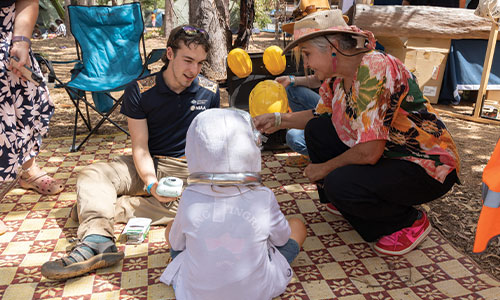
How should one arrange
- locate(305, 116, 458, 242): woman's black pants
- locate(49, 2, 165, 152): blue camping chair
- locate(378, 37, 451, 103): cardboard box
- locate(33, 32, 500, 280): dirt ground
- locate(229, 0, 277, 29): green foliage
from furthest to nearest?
locate(229, 0, 277, 29): green foliage < locate(378, 37, 451, 103): cardboard box < locate(49, 2, 165, 152): blue camping chair < locate(33, 32, 500, 280): dirt ground < locate(305, 116, 458, 242): woman's black pants

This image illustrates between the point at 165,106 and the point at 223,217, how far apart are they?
3.87ft

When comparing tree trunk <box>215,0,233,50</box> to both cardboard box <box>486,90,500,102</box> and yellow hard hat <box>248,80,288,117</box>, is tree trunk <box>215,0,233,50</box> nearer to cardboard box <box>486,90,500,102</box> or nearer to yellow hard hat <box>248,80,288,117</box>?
yellow hard hat <box>248,80,288,117</box>

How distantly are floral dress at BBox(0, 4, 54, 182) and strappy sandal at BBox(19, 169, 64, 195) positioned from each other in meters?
0.22

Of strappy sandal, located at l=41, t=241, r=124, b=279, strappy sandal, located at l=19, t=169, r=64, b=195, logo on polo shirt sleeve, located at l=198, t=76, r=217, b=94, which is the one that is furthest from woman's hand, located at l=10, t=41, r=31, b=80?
strappy sandal, located at l=41, t=241, r=124, b=279

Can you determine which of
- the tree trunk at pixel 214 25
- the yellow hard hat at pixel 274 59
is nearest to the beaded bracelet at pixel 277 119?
the yellow hard hat at pixel 274 59

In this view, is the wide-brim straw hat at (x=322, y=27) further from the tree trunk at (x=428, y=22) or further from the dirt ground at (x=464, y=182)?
the tree trunk at (x=428, y=22)

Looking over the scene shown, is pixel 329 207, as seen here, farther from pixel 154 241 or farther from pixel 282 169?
pixel 154 241

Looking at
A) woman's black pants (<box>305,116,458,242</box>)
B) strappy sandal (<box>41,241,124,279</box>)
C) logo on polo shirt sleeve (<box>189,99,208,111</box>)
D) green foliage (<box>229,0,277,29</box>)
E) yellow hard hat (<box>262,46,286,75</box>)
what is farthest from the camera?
green foliage (<box>229,0,277,29</box>)

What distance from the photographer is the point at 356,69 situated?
2104 mm

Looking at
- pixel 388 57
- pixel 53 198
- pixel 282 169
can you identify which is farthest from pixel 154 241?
pixel 388 57

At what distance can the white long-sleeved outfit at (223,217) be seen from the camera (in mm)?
1460

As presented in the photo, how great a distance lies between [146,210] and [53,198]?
2.76ft

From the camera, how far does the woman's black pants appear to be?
211 cm

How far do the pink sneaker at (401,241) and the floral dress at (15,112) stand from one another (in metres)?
2.38
